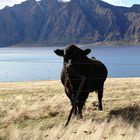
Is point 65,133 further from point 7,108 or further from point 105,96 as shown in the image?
point 105,96

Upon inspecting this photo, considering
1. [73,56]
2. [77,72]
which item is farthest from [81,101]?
[73,56]

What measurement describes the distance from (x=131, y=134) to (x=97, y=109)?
5.20m

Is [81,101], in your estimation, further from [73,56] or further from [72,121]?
[73,56]

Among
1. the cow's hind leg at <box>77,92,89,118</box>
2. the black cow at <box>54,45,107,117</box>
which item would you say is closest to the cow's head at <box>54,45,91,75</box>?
the black cow at <box>54,45,107,117</box>

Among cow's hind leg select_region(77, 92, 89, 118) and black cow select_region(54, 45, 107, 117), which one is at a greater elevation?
black cow select_region(54, 45, 107, 117)

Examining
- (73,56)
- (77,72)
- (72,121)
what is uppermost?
(73,56)

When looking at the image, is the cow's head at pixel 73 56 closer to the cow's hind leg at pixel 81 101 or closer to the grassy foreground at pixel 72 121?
the cow's hind leg at pixel 81 101

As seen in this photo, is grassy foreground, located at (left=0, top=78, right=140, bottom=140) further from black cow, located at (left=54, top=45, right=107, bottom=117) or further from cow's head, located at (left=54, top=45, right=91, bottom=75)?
cow's head, located at (left=54, top=45, right=91, bottom=75)

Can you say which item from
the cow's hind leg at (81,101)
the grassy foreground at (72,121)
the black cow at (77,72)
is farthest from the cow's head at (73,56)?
the grassy foreground at (72,121)

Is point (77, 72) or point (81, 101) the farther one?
point (81, 101)

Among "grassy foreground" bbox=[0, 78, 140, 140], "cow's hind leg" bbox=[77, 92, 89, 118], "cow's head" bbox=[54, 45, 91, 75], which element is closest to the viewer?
"grassy foreground" bbox=[0, 78, 140, 140]

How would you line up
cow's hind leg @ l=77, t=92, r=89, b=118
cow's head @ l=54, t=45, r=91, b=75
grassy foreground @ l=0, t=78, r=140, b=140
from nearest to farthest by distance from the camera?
1. grassy foreground @ l=0, t=78, r=140, b=140
2. cow's head @ l=54, t=45, r=91, b=75
3. cow's hind leg @ l=77, t=92, r=89, b=118

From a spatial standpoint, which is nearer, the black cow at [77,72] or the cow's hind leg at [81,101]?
the black cow at [77,72]

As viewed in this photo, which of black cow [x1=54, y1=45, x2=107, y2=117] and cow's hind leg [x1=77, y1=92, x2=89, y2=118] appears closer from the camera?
black cow [x1=54, y1=45, x2=107, y2=117]
